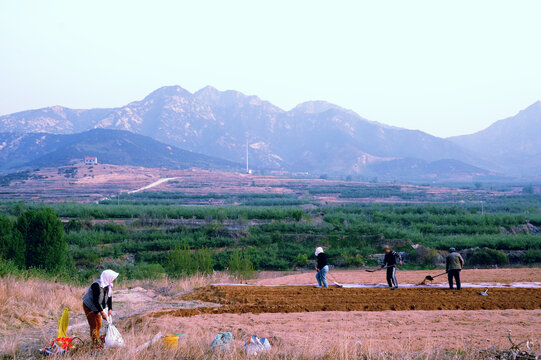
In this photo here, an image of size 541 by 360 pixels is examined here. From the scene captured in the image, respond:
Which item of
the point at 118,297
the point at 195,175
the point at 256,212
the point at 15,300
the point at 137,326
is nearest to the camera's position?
the point at 137,326

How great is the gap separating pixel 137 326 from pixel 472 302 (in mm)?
8241

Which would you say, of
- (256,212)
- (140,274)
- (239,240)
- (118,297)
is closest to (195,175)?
(256,212)

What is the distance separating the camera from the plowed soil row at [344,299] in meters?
12.0

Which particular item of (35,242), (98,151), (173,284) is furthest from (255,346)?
(98,151)

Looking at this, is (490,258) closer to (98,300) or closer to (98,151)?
(98,300)

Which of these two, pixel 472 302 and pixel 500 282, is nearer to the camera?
pixel 472 302

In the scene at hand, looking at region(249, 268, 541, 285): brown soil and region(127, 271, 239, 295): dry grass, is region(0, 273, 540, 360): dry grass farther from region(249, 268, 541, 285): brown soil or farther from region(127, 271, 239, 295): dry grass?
region(249, 268, 541, 285): brown soil

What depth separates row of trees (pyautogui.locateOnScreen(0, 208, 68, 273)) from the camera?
747 inches

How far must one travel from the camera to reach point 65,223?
118ft

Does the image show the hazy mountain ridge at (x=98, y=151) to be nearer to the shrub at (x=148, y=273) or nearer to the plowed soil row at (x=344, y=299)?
the shrub at (x=148, y=273)

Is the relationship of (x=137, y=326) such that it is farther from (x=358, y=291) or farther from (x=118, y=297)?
(x=358, y=291)

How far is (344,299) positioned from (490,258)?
53.4 ft

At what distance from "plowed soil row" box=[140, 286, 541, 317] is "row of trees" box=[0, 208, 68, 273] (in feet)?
24.7

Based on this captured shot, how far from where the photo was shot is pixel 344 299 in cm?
1324
